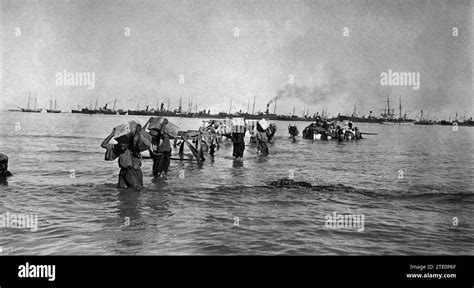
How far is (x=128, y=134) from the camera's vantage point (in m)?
12.9

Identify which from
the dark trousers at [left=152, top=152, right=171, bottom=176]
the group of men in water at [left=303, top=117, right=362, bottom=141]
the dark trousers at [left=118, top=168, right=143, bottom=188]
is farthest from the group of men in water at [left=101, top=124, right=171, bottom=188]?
Answer: the group of men in water at [left=303, top=117, right=362, bottom=141]

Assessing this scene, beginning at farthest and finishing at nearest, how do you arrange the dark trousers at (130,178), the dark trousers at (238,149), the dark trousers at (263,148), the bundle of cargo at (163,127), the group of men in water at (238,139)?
1. the dark trousers at (263,148)
2. the dark trousers at (238,149)
3. the group of men in water at (238,139)
4. the bundle of cargo at (163,127)
5. the dark trousers at (130,178)

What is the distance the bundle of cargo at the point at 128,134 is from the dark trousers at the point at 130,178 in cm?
110

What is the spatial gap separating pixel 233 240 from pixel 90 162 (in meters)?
16.1

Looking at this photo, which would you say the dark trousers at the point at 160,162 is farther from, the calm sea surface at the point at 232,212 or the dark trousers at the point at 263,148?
the dark trousers at the point at 263,148

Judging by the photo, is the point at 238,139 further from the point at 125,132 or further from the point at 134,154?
the point at 125,132

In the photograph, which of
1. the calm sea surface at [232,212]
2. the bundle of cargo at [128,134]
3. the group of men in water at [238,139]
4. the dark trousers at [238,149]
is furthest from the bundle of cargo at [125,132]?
the dark trousers at [238,149]

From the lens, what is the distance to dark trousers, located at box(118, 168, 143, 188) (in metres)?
13.9

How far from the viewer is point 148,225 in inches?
388

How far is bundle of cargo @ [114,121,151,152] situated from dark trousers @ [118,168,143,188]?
3.61 feet

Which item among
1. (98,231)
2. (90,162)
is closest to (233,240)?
(98,231)

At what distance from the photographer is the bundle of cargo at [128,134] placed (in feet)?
41.7

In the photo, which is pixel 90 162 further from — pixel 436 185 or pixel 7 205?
pixel 436 185

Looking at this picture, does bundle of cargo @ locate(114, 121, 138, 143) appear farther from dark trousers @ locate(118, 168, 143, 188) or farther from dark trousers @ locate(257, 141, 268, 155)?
dark trousers @ locate(257, 141, 268, 155)
